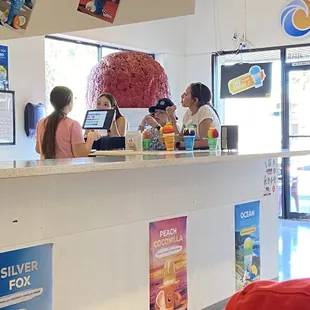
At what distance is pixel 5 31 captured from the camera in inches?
122

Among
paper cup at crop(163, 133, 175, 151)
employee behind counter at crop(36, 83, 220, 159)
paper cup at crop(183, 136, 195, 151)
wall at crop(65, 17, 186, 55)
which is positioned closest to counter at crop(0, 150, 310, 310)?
paper cup at crop(183, 136, 195, 151)

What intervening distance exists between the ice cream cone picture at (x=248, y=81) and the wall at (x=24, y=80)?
3.19m

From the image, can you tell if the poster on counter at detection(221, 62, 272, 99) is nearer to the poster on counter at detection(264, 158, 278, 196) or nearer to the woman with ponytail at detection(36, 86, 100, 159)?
the poster on counter at detection(264, 158, 278, 196)

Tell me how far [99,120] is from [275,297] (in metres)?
3.43

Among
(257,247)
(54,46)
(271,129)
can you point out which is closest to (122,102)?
(54,46)

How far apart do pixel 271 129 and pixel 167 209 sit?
16.9 feet

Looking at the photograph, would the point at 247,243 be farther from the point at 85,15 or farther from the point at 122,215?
the point at 85,15

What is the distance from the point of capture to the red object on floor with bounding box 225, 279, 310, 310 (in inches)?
30.2

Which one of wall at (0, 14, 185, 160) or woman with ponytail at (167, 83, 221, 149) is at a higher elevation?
wall at (0, 14, 185, 160)

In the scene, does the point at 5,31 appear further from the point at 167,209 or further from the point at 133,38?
the point at 133,38

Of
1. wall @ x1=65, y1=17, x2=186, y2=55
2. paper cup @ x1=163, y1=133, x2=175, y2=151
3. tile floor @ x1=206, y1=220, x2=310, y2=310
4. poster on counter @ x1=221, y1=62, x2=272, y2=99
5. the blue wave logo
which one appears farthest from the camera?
poster on counter @ x1=221, y1=62, x2=272, y2=99

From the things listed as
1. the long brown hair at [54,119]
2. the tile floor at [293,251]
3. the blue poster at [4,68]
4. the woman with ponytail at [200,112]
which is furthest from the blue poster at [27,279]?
the blue poster at [4,68]

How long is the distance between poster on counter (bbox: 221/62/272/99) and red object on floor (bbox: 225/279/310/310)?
7.25 meters

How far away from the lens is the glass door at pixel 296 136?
778 cm
